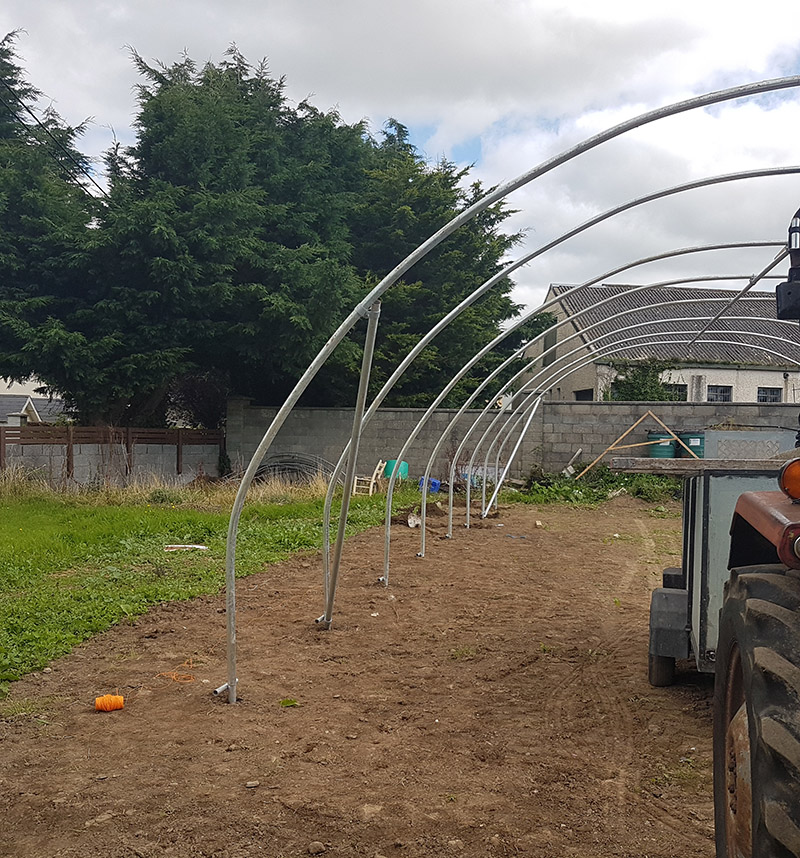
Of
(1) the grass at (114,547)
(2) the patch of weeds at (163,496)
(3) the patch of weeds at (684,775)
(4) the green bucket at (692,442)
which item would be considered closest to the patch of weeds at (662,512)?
(4) the green bucket at (692,442)

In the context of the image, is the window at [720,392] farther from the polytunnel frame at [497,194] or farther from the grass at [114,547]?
the polytunnel frame at [497,194]

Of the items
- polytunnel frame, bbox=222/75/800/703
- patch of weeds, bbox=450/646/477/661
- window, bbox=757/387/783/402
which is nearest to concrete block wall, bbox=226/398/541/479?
patch of weeds, bbox=450/646/477/661

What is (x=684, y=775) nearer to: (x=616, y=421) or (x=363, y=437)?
(x=616, y=421)

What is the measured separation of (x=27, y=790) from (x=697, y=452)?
1327 cm

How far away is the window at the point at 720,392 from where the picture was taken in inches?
893

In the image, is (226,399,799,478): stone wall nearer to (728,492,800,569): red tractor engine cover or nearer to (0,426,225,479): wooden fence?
(0,426,225,479): wooden fence

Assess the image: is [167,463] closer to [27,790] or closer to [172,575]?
[172,575]

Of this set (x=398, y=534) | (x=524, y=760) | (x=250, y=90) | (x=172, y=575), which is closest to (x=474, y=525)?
(x=398, y=534)

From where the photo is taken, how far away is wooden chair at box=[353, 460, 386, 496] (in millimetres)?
14547

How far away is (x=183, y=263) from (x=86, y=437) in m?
3.36

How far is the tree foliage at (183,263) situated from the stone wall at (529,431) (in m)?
1.14

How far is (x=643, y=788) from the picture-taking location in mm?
3180

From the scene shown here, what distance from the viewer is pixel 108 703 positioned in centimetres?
393

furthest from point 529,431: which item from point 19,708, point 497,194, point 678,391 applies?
point 19,708
